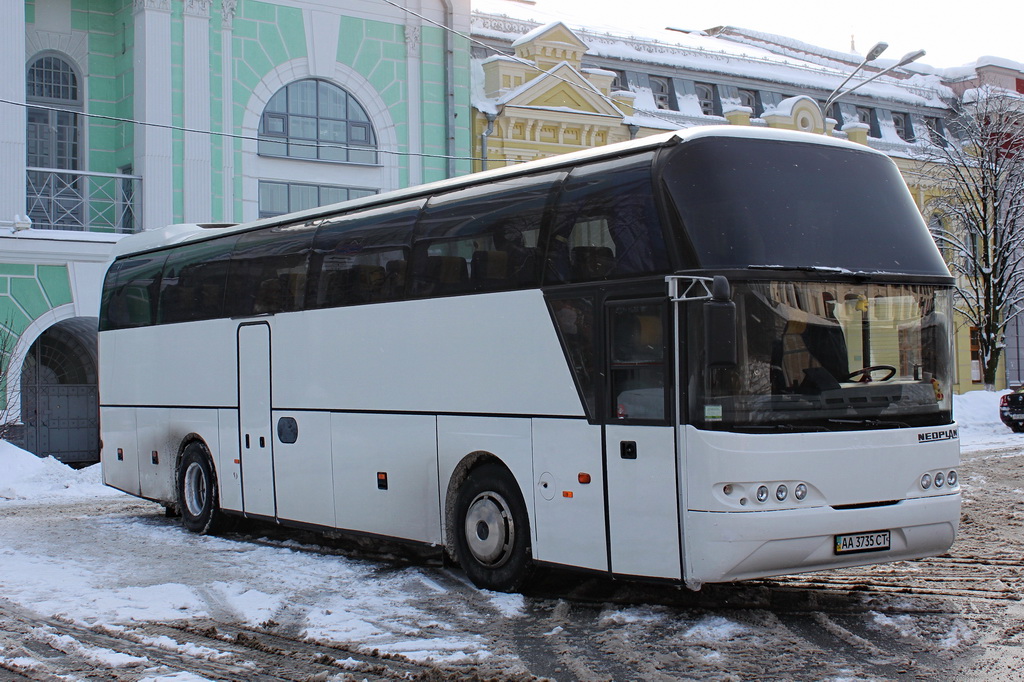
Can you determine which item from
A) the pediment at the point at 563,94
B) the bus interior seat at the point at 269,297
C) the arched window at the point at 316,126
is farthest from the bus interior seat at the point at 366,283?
the pediment at the point at 563,94

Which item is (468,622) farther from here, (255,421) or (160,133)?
(160,133)

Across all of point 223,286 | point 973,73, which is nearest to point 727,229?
point 223,286

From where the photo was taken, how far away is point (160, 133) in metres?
26.5

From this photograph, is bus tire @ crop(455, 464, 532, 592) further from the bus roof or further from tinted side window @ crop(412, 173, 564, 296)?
the bus roof

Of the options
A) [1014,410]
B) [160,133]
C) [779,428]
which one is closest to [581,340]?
[779,428]

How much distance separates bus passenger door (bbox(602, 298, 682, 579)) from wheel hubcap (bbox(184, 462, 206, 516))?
277 inches

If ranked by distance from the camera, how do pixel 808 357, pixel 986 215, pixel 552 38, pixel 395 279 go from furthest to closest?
1. pixel 986 215
2. pixel 552 38
3. pixel 395 279
4. pixel 808 357

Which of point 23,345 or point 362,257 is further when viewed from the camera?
point 23,345

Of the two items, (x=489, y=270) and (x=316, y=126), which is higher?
(x=316, y=126)

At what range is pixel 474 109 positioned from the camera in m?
31.8

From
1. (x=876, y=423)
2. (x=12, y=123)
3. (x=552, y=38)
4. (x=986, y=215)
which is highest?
(x=552, y=38)

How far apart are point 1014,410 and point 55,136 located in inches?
916

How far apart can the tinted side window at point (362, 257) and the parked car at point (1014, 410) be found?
23.0 meters

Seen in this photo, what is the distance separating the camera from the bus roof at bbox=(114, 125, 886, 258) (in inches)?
347
